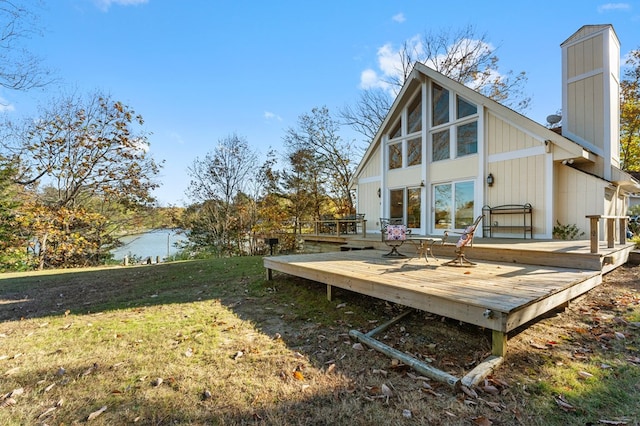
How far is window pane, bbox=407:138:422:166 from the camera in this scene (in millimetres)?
9852

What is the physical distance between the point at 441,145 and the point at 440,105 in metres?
1.36

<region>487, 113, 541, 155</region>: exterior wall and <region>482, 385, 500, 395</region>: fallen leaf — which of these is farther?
<region>487, 113, 541, 155</region>: exterior wall

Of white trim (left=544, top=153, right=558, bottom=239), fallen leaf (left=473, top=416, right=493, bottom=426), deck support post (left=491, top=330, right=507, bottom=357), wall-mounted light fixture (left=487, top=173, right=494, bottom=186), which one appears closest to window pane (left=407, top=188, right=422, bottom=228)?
wall-mounted light fixture (left=487, top=173, right=494, bottom=186)

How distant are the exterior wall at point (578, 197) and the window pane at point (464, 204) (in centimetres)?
197

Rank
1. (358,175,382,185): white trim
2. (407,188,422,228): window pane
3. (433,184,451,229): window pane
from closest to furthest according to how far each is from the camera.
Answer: (433,184,451,229): window pane < (407,188,422,228): window pane < (358,175,382,185): white trim

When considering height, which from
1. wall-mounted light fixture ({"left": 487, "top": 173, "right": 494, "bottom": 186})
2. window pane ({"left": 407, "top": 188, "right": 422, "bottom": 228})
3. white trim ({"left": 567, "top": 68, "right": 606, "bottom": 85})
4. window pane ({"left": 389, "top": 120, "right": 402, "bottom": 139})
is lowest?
window pane ({"left": 407, "top": 188, "right": 422, "bottom": 228})

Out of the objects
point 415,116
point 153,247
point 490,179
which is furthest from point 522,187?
point 153,247

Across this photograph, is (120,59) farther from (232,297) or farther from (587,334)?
(587,334)

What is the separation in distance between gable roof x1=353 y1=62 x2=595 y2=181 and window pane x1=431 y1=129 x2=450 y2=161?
1.25m

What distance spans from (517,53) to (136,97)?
17595mm

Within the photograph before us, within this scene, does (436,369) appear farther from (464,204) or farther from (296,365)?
(464,204)

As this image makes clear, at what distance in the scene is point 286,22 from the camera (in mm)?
10133

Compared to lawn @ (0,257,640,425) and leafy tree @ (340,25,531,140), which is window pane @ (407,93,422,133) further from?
leafy tree @ (340,25,531,140)

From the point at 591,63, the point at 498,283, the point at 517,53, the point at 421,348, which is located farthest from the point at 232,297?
the point at 517,53
